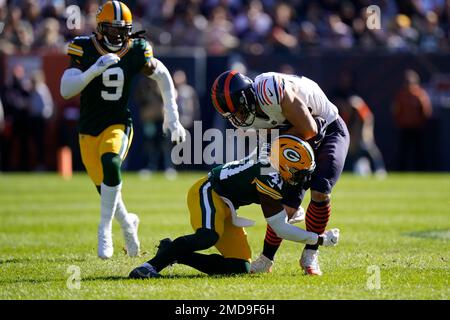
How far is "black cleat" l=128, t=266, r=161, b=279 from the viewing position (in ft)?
20.9

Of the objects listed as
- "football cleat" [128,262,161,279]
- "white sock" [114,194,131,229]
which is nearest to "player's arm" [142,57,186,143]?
"white sock" [114,194,131,229]

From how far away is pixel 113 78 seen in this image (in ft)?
25.4

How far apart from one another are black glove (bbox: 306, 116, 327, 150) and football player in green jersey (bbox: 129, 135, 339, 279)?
0.33 metres

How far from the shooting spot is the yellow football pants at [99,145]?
24.9 ft

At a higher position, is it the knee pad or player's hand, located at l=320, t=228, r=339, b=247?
the knee pad

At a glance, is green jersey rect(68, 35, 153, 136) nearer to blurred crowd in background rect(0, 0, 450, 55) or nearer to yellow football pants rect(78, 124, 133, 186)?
yellow football pants rect(78, 124, 133, 186)

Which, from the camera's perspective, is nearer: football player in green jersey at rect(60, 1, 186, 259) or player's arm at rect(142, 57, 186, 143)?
football player in green jersey at rect(60, 1, 186, 259)

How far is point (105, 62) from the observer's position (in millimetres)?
7281

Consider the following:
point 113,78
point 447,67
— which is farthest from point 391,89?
point 113,78

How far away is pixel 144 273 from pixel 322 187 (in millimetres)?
1331

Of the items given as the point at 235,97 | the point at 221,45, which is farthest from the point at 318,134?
the point at 221,45

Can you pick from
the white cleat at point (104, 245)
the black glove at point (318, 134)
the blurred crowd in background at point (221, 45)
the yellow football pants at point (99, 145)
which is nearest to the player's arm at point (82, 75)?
the yellow football pants at point (99, 145)
